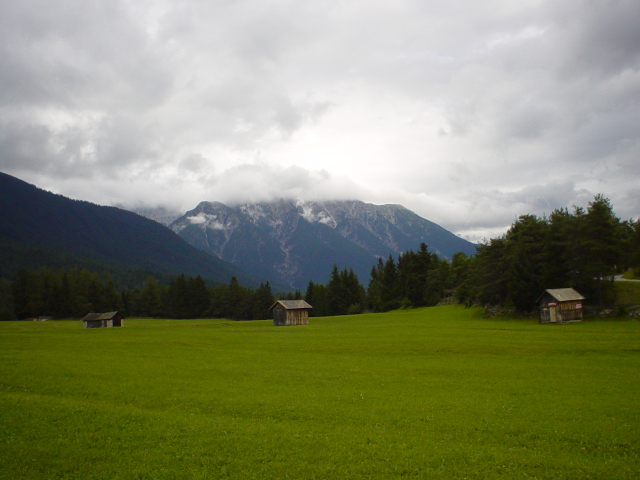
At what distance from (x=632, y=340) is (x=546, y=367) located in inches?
628

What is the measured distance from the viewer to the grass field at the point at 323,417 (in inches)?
476

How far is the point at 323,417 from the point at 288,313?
222 feet

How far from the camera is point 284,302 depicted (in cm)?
8488

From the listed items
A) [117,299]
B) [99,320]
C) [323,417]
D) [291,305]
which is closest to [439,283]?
[291,305]

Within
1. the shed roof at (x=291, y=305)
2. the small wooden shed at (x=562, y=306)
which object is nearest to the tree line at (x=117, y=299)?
the shed roof at (x=291, y=305)

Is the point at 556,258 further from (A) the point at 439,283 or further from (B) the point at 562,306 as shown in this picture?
(A) the point at 439,283

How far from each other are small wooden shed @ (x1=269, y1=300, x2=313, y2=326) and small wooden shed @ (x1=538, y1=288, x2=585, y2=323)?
1785 inches

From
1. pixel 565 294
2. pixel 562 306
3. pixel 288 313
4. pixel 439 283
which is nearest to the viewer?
pixel 562 306

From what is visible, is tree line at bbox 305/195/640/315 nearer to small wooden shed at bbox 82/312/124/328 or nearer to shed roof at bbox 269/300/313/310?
shed roof at bbox 269/300/313/310

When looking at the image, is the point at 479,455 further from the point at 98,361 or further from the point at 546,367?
the point at 98,361

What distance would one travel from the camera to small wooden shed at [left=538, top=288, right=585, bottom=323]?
194 feet

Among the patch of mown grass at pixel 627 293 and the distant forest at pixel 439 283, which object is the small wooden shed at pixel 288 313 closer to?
the distant forest at pixel 439 283

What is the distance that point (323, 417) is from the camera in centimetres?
1692

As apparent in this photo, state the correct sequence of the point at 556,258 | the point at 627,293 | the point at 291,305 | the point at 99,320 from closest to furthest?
the point at 627,293 → the point at 556,258 → the point at 291,305 → the point at 99,320
